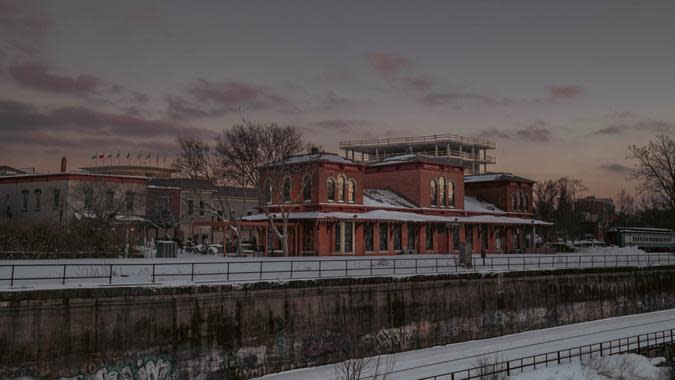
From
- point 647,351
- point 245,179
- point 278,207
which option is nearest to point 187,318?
point 647,351

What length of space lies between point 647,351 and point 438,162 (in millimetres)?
33817

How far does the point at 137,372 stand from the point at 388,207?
37.3m

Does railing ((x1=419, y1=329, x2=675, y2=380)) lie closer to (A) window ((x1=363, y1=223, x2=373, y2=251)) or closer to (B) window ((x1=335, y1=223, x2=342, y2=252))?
(B) window ((x1=335, y1=223, x2=342, y2=252))

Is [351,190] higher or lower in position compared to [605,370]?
higher

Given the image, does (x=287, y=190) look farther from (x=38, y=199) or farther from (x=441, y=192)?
(x=38, y=199)

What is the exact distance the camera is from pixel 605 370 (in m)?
26.8

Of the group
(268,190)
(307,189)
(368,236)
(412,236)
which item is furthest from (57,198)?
(412,236)

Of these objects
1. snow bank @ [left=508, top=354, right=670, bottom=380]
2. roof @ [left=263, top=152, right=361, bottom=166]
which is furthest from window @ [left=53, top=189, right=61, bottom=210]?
snow bank @ [left=508, top=354, right=670, bottom=380]

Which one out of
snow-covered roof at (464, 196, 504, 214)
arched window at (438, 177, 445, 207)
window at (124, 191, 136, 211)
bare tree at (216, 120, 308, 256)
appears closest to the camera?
bare tree at (216, 120, 308, 256)

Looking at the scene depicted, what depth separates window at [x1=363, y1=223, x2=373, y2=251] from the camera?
53.8m

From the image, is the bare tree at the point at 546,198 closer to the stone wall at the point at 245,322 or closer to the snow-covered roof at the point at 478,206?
the snow-covered roof at the point at 478,206

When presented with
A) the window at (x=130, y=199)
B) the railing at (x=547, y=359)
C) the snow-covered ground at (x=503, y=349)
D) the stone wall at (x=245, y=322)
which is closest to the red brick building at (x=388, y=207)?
the window at (x=130, y=199)

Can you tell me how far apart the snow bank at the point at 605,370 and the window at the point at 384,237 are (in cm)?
2761

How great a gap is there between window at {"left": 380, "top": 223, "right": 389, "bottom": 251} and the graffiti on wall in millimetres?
34485
